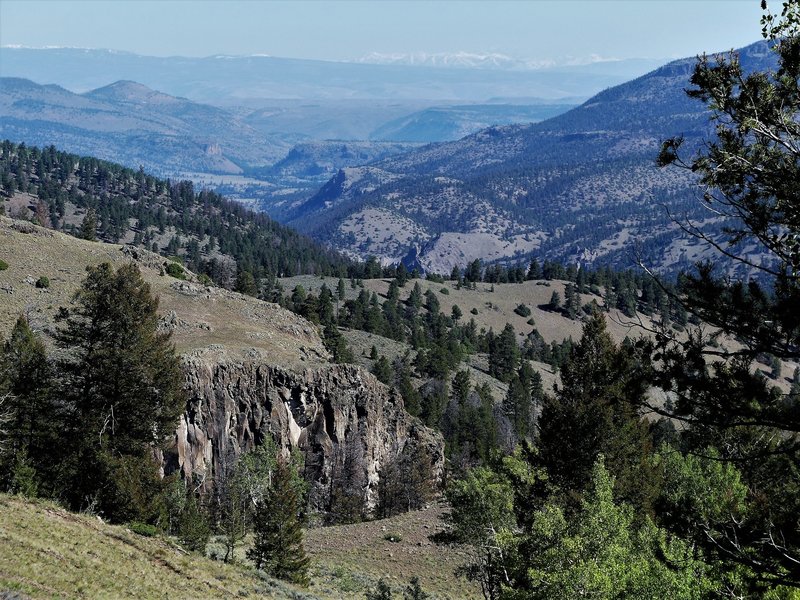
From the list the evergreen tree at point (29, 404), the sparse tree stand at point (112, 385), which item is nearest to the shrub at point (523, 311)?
the evergreen tree at point (29, 404)

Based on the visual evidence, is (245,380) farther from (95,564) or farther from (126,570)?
(95,564)

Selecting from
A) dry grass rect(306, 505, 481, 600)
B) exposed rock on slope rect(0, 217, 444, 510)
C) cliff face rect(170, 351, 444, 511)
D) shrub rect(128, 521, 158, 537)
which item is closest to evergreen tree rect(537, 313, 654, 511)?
dry grass rect(306, 505, 481, 600)

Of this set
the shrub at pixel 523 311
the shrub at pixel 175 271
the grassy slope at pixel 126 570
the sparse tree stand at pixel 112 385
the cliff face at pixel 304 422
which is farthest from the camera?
the shrub at pixel 523 311

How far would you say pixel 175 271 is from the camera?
87000 mm

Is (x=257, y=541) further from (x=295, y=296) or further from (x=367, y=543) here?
(x=295, y=296)

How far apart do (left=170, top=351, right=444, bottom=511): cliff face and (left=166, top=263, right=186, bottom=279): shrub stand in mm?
24807

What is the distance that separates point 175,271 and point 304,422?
91.0 ft

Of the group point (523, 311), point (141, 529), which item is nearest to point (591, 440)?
→ point (141, 529)

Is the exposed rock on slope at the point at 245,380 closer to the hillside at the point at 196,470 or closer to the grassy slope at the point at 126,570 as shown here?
the hillside at the point at 196,470

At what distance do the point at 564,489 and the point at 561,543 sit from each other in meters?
11.1

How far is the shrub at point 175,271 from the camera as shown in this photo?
86.1 meters

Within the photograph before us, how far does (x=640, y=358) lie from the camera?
14.8 meters

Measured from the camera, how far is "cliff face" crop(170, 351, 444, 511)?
61.8 meters

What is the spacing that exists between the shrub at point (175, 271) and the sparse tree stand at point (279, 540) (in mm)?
54445
